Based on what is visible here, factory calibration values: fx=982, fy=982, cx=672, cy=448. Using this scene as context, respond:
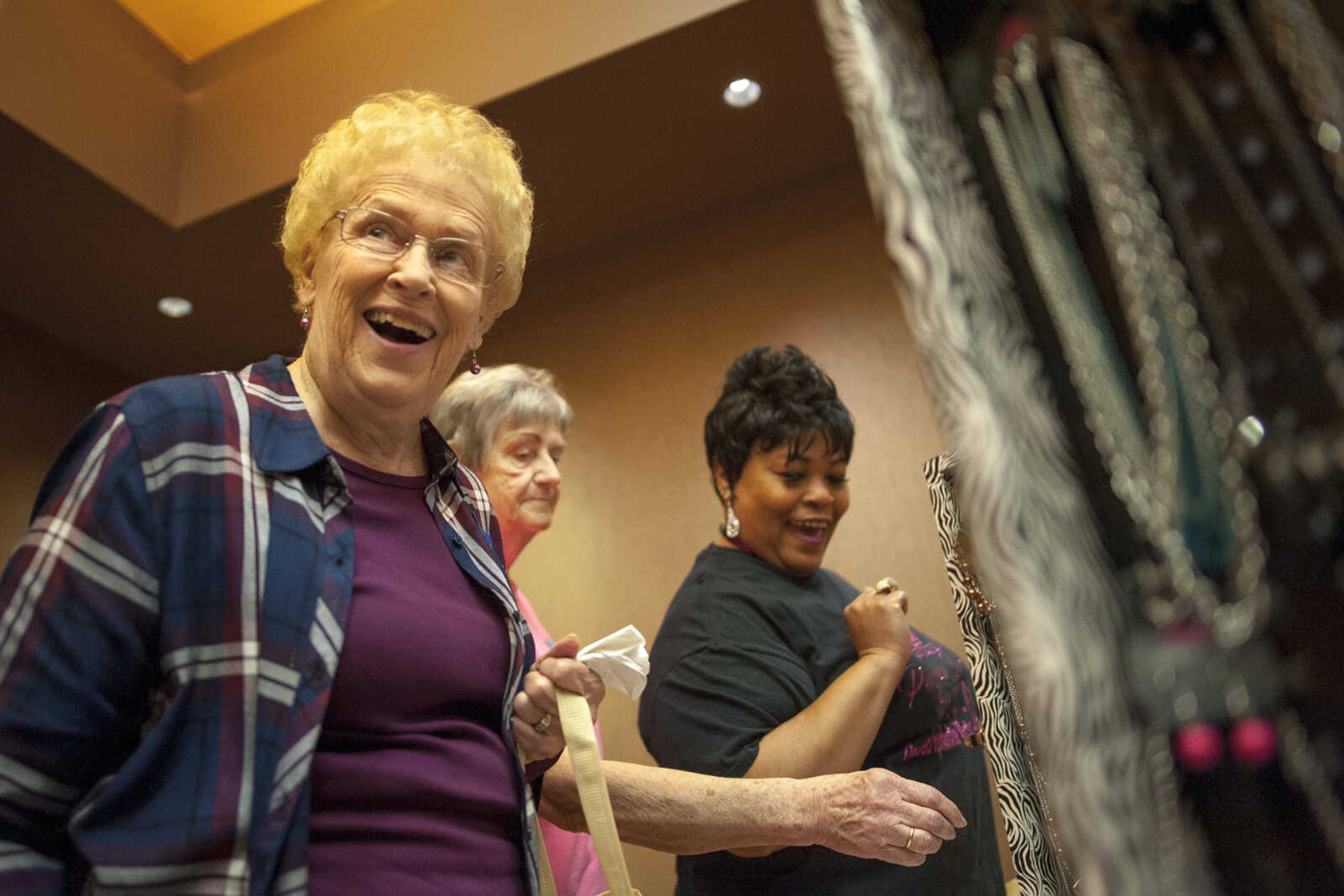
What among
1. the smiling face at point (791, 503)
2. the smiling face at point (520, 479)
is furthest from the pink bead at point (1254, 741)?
the smiling face at point (520, 479)

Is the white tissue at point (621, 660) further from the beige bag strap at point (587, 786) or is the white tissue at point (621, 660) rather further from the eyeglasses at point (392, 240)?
the eyeglasses at point (392, 240)

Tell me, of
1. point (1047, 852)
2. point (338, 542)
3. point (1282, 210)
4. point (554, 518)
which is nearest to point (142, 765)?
point (338, 542)

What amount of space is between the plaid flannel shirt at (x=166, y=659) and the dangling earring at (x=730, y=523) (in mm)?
902

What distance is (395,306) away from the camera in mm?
973

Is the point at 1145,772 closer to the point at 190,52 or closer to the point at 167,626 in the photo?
the point at 167,626

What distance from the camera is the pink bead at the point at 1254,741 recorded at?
1.45 feet

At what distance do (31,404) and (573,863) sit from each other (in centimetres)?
300

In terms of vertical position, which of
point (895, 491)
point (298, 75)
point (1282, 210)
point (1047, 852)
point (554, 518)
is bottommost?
point (1047, 852)

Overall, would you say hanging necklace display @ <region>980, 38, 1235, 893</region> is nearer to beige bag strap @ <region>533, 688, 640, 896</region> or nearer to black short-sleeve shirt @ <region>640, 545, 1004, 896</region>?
beige bag strap @ <region>533, 688, 640, 896</region>

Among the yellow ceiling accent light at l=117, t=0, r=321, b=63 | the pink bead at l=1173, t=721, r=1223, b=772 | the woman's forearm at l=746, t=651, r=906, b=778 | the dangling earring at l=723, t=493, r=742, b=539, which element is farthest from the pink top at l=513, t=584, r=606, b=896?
the yellow ceiling accent light at l=117, t=0, r=321, b=63

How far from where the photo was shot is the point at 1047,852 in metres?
1.10

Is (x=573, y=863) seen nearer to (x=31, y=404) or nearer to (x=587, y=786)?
(x=587, y=786)

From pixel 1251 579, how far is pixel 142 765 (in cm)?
67

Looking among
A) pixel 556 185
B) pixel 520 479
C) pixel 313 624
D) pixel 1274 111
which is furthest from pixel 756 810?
pixel 556 185
